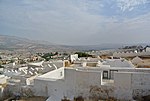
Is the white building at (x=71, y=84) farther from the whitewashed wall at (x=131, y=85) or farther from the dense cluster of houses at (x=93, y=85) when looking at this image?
the whitewashed wall at (x=131, y=85)

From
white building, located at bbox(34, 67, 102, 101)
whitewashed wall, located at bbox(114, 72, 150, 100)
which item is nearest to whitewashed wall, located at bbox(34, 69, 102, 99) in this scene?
white building, located at bbox(34, 67, 102, 101)

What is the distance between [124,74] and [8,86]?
7.40m

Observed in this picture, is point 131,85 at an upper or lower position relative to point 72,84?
upper

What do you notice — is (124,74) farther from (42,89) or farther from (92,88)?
(42,89)

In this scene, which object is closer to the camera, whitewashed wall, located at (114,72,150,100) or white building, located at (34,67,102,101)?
whitewashed wall, located at (114,72,150,100)

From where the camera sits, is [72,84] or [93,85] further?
[72,84]

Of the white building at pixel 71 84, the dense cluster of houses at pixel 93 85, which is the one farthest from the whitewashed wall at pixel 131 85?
the white building at pixel 71 84

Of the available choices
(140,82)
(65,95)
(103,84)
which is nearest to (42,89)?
(65,95)

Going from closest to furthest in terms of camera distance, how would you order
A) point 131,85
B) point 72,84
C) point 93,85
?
point 131,85, point 93,85, point 72,84

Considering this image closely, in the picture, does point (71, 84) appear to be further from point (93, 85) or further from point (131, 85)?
point (131, 85)

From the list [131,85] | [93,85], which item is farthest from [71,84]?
[131,85]

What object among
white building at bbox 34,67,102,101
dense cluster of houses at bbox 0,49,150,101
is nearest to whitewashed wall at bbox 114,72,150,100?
dense cluster of houses at bbox 0,49,150,101

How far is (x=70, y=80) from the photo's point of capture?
1060 cm

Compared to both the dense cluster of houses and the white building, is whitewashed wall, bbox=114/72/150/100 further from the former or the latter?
the white building
